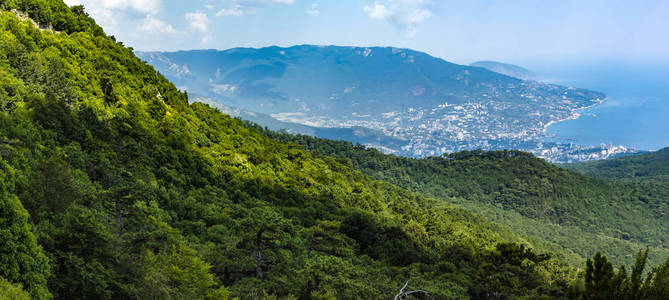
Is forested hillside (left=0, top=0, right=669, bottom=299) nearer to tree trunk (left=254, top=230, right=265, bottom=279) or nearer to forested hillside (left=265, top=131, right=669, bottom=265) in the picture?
tree trunk (left=254, top=230, right=265, bottom=279)

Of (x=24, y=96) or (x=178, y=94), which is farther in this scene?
(x=178, y=94)

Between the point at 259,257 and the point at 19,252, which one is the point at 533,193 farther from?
the point at 19,252

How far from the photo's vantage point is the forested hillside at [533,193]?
4988 inches

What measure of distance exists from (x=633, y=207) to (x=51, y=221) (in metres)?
166

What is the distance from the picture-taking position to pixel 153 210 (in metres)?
24.3

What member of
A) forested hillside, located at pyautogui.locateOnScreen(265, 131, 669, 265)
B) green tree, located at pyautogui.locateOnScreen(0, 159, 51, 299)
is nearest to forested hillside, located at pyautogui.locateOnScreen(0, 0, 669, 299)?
green tree, located at pyautogui.locateOnScreen(0, 159, 51, 299)

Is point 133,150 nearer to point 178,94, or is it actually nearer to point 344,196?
point 178,94

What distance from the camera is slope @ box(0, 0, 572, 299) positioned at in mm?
15844

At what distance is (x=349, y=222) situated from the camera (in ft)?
132

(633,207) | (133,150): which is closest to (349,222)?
(133,150)

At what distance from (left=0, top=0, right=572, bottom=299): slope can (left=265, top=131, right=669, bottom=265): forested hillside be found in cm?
7669

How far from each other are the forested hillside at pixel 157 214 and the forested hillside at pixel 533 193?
76.8 meters

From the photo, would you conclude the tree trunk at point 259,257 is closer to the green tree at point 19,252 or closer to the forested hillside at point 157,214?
the forested hillside at point 157,214

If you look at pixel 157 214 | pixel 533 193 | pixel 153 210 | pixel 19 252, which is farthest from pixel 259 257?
pixel 533 193
